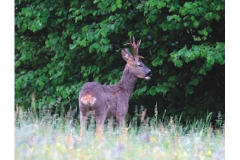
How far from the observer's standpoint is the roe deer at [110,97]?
8852 millimetres

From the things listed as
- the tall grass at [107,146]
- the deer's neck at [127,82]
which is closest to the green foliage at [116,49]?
the deer's neck at [127,82]

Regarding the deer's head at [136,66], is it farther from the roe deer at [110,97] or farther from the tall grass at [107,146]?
the tall grass at [107,146]

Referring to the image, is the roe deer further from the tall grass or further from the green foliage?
the tall grass

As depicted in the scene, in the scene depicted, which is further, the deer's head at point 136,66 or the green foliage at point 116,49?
the green foliage at point 116,49

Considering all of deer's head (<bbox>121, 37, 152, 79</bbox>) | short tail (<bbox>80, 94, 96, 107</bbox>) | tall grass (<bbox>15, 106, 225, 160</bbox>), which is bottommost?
tall grass (<bbox>15, 106, 225, 160</bbox>)

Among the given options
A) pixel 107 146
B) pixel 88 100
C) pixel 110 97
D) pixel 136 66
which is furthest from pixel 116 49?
pixel 107 146

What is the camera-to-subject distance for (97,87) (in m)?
9.00

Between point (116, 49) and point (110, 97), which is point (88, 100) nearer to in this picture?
point (110, 97)

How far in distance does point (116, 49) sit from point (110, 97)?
3010 millimetres

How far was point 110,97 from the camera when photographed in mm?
9461

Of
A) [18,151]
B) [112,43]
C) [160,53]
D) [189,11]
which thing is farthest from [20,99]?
[18,151]

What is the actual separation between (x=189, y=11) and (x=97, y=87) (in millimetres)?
2468

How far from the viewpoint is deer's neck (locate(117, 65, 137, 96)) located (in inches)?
399

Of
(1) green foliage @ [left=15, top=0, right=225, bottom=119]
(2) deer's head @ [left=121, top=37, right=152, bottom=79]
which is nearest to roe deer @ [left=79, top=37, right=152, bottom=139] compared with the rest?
(2) deer's head @ [left=121, top=37, right=152, bottom=79]
